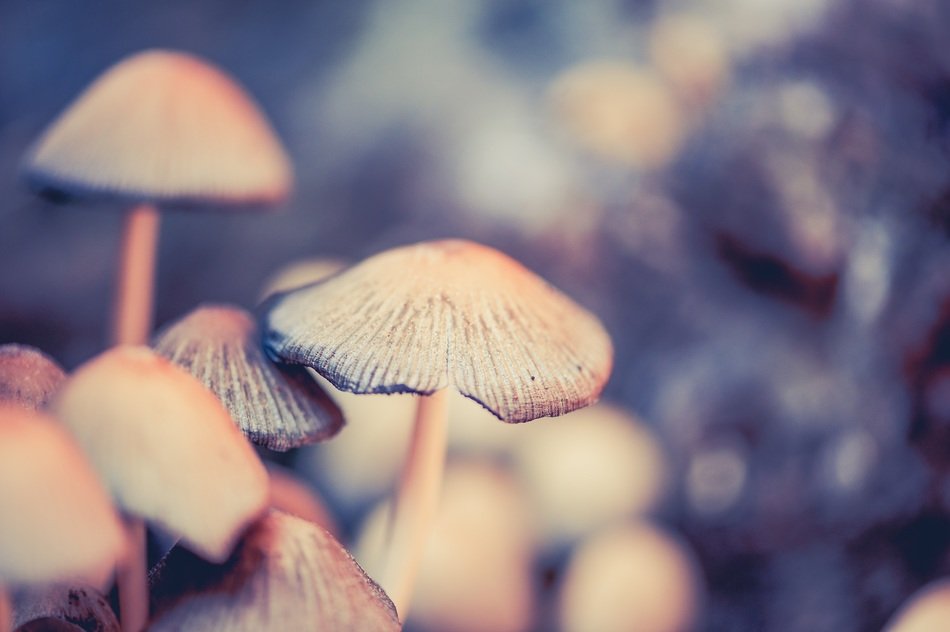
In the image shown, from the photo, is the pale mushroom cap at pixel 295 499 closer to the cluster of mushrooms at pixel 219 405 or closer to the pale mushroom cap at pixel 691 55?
the cluster of mushrooms at pixel 219 405

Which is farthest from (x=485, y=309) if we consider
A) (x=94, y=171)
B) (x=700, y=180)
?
(x=700, y=180)

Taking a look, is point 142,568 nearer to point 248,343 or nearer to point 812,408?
point 248,343

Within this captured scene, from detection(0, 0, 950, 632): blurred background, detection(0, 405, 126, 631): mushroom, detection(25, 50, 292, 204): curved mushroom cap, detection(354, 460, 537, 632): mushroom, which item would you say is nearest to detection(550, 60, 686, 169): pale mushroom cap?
detection(0, 0, 950, 632): blurred background

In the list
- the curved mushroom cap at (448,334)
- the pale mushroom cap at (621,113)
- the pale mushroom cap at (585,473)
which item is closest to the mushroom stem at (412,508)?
the curved mushroom cap at (448,334)

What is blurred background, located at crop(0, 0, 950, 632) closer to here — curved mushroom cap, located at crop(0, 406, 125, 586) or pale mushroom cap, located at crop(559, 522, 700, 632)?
pale mushroom cap, located at crop(559, 522, 700, 632)

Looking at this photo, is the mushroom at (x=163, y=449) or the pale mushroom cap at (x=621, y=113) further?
the pale mushroom cap at (x=621, y=113)

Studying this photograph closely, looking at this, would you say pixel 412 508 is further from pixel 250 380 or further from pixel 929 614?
pixel 929 614

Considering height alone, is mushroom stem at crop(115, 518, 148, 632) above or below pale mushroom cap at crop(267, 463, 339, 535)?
above
